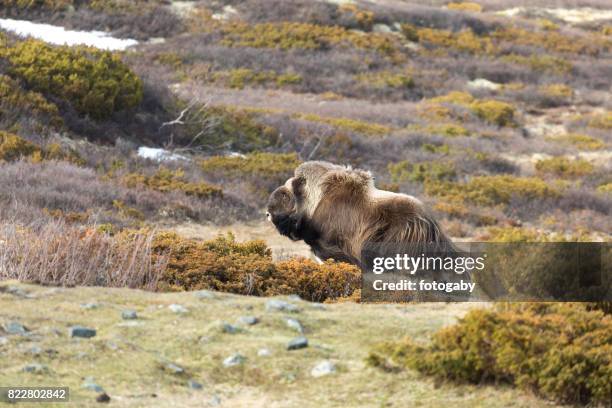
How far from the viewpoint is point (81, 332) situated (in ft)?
17.3

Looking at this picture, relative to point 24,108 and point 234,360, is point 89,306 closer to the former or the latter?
point 234,360

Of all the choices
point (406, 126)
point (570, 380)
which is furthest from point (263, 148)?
point (570, 380)

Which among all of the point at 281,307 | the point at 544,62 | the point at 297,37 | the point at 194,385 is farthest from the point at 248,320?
the point at 544,62

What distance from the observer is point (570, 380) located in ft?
15.4

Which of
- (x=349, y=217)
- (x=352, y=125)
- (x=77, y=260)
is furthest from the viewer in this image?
(x=352, y=125)

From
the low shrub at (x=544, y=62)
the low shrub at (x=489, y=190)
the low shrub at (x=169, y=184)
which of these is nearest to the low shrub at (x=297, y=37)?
the low shrub at (x=544, y=62)

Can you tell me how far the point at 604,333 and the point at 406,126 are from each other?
21.0 meters

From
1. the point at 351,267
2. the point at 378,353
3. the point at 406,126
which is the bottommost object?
the point at 406,126

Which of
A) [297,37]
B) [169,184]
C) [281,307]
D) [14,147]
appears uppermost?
[281,307]

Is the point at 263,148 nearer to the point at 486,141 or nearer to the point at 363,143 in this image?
the point at 363,143

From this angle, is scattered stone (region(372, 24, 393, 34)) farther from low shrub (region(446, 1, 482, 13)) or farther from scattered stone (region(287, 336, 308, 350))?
scattered stone (region(287, 336, 308, 350))

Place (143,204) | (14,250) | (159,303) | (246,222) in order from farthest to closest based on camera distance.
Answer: (246,222), (143,204), (14,250), (159,303)

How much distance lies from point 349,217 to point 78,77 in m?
10.9

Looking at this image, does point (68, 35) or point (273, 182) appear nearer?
point (273, 182)
